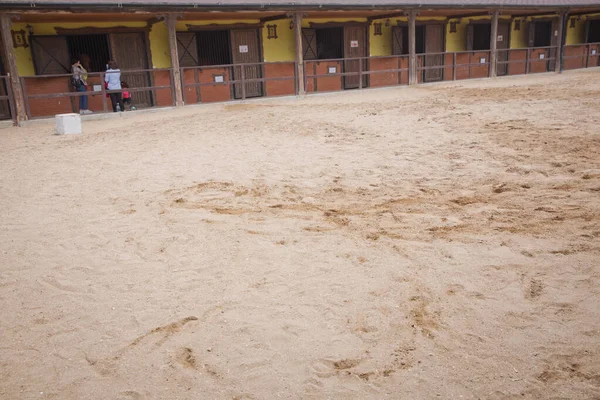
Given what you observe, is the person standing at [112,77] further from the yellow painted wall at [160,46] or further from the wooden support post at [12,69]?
the wooden support post at [12,69]

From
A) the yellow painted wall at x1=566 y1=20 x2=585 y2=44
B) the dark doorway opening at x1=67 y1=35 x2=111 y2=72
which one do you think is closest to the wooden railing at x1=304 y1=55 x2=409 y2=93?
the dark doorway opening at x1=67 y1=35 x2=111 y2=72

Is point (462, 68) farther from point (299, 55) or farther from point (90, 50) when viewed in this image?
point (90, 50)

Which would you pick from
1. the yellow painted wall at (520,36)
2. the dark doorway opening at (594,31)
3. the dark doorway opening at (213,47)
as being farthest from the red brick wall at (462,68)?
the dark doorway opening at (213,47)

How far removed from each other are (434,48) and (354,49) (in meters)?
3.93

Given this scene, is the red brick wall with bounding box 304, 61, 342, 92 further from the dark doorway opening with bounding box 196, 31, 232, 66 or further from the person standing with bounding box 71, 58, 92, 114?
the person standing with bounding box 71, 58, 92, 114

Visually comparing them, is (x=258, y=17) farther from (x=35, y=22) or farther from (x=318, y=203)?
(x=318, y=203)

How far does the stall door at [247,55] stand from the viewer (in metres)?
16.7

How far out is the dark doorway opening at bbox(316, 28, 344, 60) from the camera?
1852 cm

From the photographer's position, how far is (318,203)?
5422mm

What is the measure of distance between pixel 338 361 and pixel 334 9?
48.2 ft

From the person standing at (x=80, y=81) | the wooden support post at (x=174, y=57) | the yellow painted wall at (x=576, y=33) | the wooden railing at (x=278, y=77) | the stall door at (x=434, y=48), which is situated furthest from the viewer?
the yellow painted wall at (x=576, y=33)

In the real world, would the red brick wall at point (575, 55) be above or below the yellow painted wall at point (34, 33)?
below

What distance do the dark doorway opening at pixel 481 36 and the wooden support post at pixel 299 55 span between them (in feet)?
30.8

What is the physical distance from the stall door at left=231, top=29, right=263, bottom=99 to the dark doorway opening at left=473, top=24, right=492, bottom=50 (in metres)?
10.2
